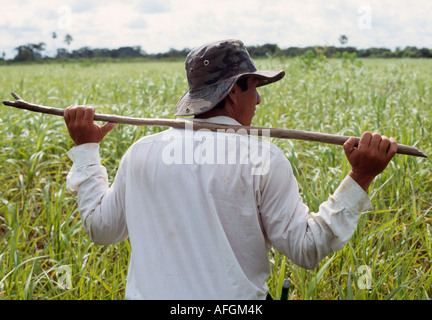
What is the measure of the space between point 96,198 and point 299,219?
63 centimetres

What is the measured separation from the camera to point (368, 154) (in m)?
1.20

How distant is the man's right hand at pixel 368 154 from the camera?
1.20m

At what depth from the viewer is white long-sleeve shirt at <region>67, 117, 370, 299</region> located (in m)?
1.17

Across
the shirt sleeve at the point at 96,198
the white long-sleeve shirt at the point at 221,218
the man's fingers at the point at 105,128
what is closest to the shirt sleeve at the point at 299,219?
the white long-sleeve shirt at the point at 221,218

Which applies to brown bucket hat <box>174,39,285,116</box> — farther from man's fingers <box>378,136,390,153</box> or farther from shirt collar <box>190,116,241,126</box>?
man's fingers <box>378,136,390,153</box>

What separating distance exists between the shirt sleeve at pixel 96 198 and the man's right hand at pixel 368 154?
0.66 m

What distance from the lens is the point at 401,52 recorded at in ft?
155

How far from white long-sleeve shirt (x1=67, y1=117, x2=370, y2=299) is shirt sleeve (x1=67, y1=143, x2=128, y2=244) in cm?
16

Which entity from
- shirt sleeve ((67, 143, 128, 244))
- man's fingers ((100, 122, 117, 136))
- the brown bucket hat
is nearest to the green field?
shirt sleeve ((67, 143, 128, 244))

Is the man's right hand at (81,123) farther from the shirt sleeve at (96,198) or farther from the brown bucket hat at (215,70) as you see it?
the brown bucket hat at (215,70)

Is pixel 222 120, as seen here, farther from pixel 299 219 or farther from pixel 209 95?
pixel 299 219
